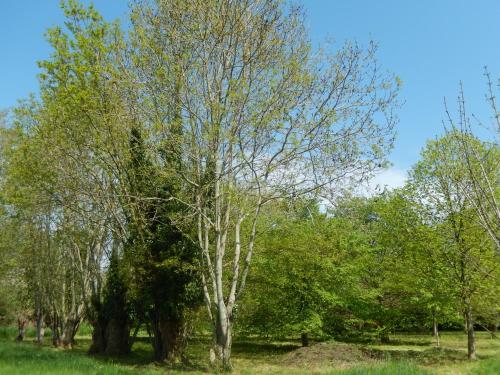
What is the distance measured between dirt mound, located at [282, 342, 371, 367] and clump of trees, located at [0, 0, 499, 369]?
116 inches

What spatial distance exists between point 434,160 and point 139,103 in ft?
46.7

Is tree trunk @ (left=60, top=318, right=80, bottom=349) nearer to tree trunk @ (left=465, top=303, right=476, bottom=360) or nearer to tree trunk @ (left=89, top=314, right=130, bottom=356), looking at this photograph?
tree trunk @ (left=89, top=314, right=130, bottom=356)

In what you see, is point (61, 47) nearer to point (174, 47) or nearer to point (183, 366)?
point (174, 47)

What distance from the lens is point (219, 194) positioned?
15.1 m

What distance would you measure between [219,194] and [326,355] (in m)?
8.13

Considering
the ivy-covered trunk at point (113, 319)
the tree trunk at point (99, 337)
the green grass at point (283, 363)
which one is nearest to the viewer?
the green grass at point (283, 363)

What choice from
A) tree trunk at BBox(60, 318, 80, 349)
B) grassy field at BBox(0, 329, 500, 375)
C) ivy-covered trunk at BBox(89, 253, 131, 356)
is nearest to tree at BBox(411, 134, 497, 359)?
grassy field at BBox(0, 329, 500, 375)

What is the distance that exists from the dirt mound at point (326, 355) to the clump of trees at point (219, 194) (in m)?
2.94

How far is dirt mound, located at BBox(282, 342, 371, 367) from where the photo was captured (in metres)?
17.9

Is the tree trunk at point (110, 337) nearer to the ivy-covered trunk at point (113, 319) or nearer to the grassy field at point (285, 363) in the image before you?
the ivy-covered trunk at point (113, 319)

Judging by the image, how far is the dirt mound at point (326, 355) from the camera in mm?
17906

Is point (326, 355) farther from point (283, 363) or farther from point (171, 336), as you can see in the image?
point (171, 336)

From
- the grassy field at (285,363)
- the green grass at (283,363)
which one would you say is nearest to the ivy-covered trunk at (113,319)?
the grassy field at (285,363)

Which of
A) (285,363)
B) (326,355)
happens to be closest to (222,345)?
(285,363)
